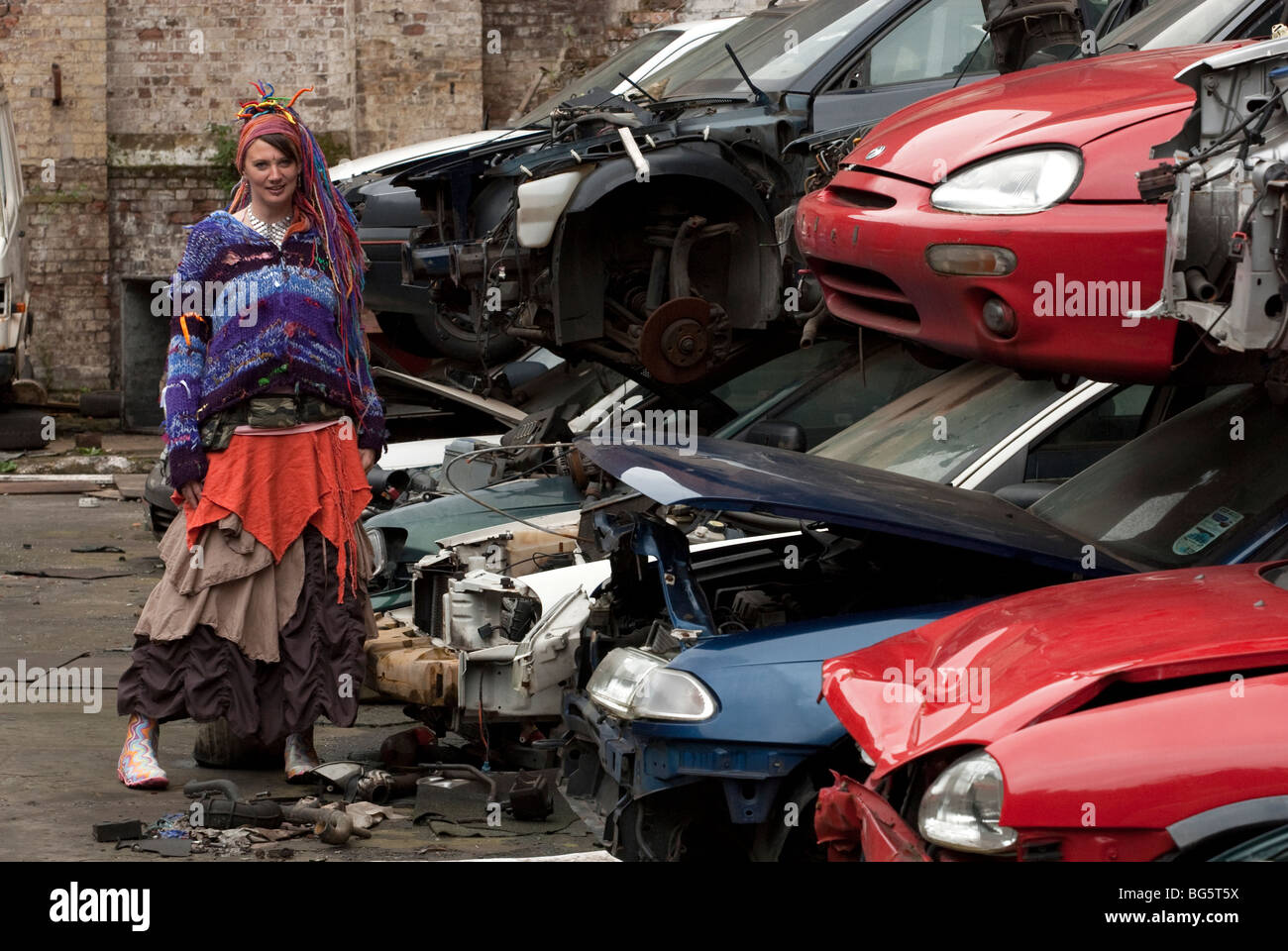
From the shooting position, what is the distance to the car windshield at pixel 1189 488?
4.46 meters

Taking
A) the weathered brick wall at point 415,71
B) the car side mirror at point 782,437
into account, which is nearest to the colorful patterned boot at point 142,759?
the car side mirror at point 782,437

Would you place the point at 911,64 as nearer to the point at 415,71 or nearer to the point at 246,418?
the point at 246,418

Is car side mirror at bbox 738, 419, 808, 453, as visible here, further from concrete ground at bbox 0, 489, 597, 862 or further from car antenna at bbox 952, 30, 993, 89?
car antenna at bbox 952, 30, 993, 89

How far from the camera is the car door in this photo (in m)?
8.69

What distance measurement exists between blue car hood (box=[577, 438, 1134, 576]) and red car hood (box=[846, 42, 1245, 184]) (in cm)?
111

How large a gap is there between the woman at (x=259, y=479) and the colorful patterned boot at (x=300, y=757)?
0.03m

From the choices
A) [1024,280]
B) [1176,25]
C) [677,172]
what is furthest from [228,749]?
[1176,25]

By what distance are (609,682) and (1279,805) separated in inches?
77.4

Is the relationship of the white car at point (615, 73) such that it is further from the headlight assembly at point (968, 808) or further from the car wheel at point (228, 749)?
the headlight assembly at point (968, 808)

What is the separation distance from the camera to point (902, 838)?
3242mm

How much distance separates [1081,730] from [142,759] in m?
3.72

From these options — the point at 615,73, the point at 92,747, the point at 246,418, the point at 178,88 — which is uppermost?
the point at 178,88
